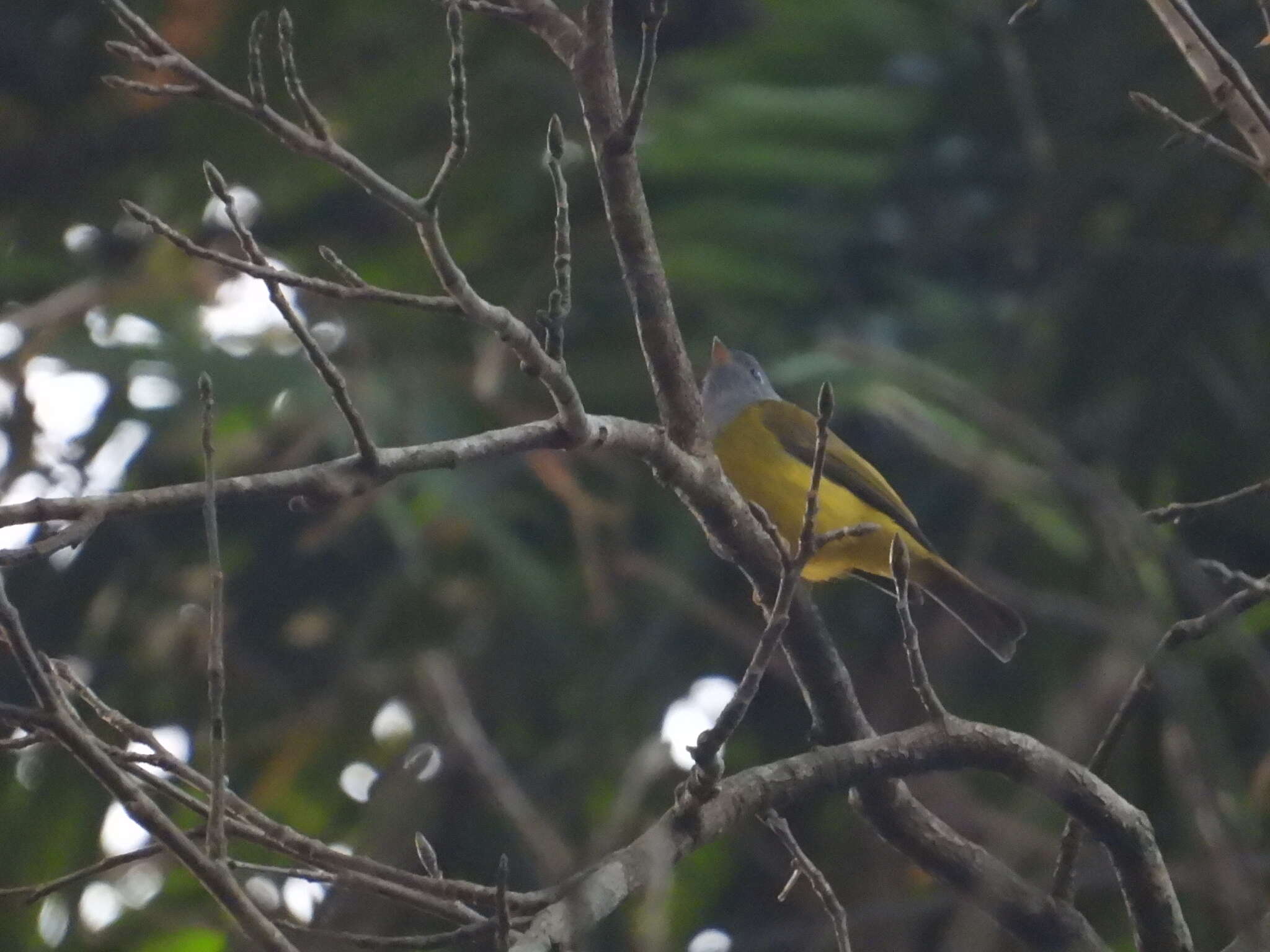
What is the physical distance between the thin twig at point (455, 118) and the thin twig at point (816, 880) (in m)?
1.21

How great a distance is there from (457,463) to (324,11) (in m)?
4.47

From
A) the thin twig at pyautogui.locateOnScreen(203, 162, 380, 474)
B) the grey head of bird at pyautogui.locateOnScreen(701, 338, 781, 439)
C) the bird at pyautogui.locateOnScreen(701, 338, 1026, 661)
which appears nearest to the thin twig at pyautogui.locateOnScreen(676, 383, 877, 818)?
the thin twig at pyautogui.locateOnScreen(203, 162, 380, 474)

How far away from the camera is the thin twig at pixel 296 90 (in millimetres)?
2270

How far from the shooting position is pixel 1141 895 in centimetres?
322

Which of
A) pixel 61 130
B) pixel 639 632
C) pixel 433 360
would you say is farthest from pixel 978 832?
pixel 61 130

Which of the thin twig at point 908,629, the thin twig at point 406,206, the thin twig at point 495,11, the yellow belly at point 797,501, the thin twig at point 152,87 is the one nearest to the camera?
the thin twig at point 406,206

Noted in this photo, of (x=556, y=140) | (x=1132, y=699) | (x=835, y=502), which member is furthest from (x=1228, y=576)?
(x=835, y=502)

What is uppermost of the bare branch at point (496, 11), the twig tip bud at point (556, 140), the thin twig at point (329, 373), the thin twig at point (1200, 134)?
the thin twig at point (1200, 134)

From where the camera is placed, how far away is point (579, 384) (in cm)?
654

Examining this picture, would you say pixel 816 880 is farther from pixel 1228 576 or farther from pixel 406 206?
pixel 406 206

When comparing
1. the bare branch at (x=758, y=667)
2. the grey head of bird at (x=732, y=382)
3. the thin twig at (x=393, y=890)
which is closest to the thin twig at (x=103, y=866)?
the thin twig at (x=393, y=890)

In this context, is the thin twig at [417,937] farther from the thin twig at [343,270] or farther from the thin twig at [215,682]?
the thin twig at [343,270]

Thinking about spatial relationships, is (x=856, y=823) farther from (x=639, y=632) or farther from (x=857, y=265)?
(x=857, y=265)

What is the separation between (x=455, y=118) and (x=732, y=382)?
13.6 feet
